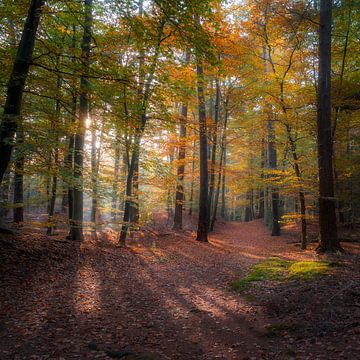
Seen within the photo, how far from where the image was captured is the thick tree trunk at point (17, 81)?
573 centimetres

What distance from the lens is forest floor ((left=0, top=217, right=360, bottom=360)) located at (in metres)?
4.16

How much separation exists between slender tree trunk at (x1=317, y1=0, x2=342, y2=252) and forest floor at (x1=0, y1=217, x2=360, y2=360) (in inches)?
37.3

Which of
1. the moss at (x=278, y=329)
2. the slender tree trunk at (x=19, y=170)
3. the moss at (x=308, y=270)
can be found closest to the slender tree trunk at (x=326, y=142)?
the moss at (x=308, y=270)

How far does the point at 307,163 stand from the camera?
1282 centimetres

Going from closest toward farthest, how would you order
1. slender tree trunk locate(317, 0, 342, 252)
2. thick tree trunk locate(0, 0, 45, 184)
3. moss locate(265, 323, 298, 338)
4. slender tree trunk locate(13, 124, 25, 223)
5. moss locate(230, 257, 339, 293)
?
moss locate(265, 323, 298, 338)
thick tree trunk locate(0, 0, 45, 184)
slender tree trunk locate(13, 124, 25, 223)
moss locate(230, 257, 339, 293)
slender tree trunk locate(317, 0, 342, 252)

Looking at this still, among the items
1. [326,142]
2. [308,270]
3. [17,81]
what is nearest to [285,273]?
[308,270]

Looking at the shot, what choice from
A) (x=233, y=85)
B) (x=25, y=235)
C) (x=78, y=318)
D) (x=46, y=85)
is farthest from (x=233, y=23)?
(x=78, y=318)

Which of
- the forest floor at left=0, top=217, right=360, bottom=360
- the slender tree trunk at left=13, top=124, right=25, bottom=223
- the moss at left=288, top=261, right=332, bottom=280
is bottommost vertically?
the forest floor at left=0, top=217, right=360, bottom=360

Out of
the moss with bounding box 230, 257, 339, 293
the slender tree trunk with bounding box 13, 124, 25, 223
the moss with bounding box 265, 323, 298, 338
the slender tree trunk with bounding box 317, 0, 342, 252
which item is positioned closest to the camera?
the moss with bounding box 265, 323, 298, 338

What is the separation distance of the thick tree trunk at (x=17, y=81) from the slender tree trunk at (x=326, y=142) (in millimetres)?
9435

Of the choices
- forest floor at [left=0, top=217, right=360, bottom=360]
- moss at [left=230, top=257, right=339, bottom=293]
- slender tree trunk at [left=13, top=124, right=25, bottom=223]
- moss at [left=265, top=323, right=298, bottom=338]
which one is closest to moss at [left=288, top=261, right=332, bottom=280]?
moss at [left=230, top=257, right=339, bottom=293]

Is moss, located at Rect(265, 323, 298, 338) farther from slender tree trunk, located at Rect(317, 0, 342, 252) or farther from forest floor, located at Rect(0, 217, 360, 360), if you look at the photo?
slender tree trunk, located at Rect(317, 0, 342, 252)

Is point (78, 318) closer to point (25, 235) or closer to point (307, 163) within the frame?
point (25, 235)

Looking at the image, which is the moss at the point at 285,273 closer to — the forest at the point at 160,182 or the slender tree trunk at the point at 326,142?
the forest at the point at 160,182
